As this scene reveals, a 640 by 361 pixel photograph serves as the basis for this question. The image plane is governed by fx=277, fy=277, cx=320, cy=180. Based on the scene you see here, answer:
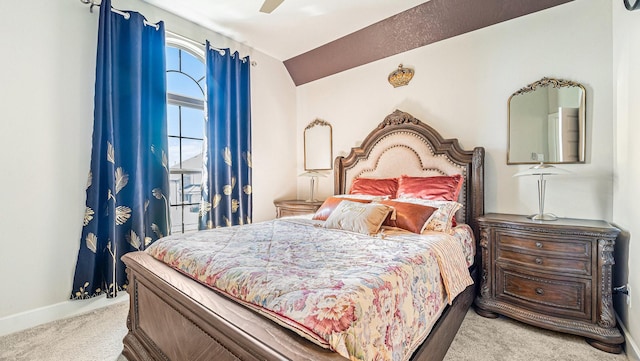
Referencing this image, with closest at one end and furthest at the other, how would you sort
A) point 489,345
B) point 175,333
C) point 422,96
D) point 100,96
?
point 175,333 → point 489,345 → point 100,96 → point 422,96

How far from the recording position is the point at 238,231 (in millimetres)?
2244

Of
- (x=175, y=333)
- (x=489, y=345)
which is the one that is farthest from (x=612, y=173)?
(x=175, y=333)

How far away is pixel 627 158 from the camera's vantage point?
191 cm

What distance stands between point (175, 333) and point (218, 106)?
265cm

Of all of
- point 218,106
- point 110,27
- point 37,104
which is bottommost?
point 37,104

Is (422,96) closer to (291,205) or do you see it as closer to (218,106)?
(291,205)

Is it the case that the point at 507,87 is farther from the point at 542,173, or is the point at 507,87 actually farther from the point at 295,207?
the point at 295,207

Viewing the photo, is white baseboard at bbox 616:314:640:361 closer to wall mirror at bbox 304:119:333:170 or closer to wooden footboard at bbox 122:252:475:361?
wooden footboard at bbox 122:252:475:361

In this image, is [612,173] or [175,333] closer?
[175,333]

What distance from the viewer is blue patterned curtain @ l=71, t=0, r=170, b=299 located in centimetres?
244

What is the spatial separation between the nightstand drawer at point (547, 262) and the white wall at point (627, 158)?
9.5 inches

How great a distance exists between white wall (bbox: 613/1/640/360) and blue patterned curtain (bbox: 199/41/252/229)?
3487 mm

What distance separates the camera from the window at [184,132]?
3.24 meters

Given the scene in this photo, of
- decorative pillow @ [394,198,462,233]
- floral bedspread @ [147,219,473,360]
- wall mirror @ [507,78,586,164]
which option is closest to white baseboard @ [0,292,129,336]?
floral bedspread @ [147,219,473,360]
